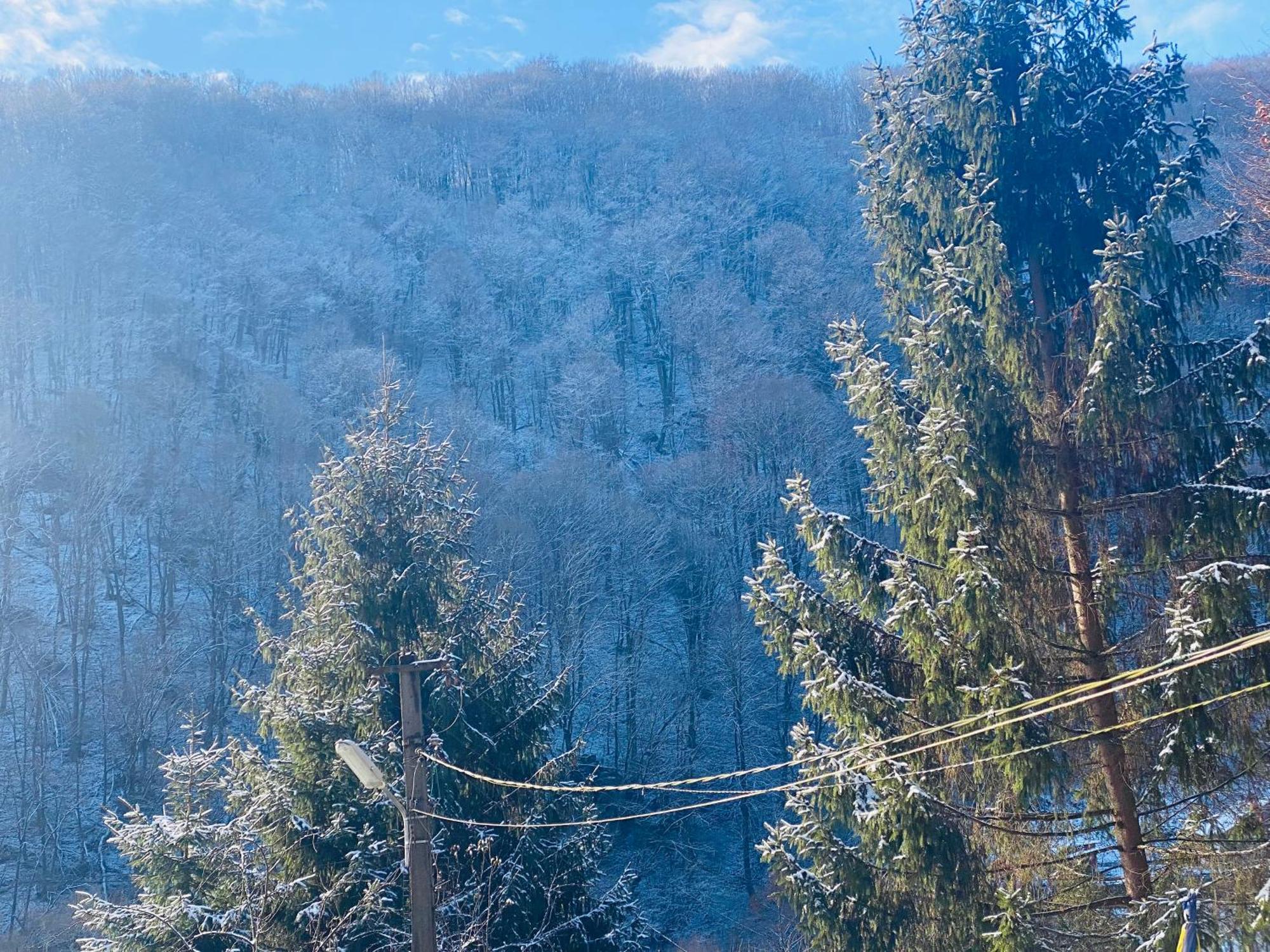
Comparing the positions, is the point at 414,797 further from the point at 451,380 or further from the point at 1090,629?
the point at 451,380

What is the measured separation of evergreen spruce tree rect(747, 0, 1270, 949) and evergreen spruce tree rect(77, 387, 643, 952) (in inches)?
147

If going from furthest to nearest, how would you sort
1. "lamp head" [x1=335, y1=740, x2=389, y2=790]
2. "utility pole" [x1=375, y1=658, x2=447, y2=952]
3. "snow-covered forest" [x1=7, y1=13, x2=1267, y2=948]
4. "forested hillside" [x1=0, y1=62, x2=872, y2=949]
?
"forested hillside" [x1=0, y1=62, x2=872, y2=949] < "snow-covered forest" [x1=7, y1=13, x2=1267, y2=948] < "utility pole" [x1=375, y1=658, x2=447, y2=952] < "lamp head" [x1=335, y1=740, x2=389, y2=790]

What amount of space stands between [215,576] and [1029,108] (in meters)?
39.4

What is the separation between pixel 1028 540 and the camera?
7.05 meters

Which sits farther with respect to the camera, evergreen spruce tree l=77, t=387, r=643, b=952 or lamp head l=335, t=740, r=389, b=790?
evergreen spruce tree l=77, t=387, r=643, b=952

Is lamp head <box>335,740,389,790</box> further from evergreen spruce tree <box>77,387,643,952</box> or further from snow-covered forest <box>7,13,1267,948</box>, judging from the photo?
snow-covered forest <box>7,13,1267,948</box>

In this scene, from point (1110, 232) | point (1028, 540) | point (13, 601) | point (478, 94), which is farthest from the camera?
point (478, 94)

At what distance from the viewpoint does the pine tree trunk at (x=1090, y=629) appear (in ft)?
21.5

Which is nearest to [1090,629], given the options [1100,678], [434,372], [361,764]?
[1100,678]

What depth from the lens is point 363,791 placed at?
31.7 ft

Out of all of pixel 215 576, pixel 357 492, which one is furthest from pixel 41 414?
pixel 357 492

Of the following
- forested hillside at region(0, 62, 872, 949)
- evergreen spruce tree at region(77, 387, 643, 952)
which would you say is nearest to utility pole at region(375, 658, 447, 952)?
evergreen spruce tree at region(77, 387, 643, 952)

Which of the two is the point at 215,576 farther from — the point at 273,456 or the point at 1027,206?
the point at 1027,206

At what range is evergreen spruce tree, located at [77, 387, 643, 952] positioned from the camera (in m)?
8.90
